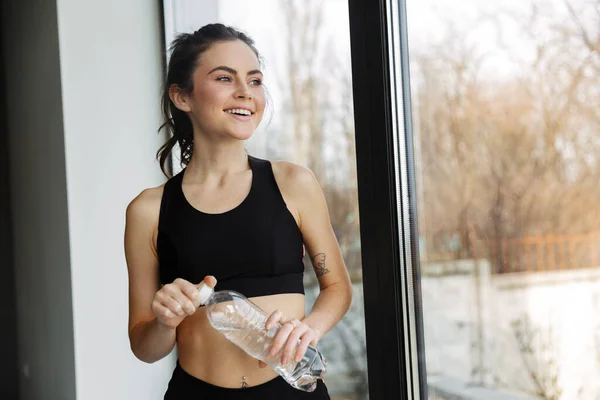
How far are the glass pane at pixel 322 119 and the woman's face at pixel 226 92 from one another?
0.96 ft

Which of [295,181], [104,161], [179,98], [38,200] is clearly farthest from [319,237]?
[38,200]

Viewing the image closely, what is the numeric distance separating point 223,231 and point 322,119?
23.5 inches

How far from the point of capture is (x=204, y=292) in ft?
4.68

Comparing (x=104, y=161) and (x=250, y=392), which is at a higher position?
(x=104, y=161)

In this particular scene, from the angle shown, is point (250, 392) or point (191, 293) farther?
point (250, 392)

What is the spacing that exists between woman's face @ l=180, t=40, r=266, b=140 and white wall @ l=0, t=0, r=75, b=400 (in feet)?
3.66

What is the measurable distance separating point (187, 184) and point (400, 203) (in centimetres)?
53

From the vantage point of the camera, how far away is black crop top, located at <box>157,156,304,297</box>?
163cm

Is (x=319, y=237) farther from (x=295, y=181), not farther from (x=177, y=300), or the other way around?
(x=177, y=300)

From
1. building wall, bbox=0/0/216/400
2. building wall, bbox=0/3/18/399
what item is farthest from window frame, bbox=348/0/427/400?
building wall, bbox=0/3/18/399

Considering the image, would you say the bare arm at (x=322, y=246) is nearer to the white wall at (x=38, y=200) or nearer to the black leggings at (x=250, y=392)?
the black leggings at (x=250, y=392)

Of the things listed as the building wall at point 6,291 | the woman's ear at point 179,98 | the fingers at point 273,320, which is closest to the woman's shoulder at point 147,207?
the woman's ear at point 179,98

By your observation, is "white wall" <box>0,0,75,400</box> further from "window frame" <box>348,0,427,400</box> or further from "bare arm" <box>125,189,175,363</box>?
"window frame" <box>348,0,427,400</box>

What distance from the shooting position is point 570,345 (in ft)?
4.49
